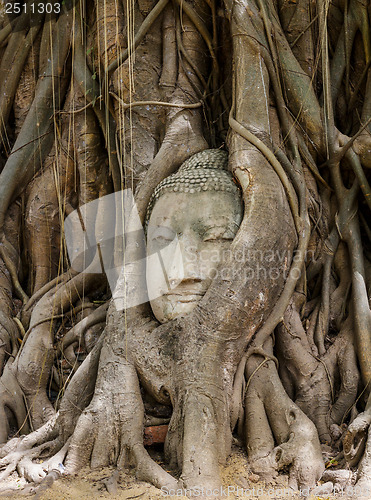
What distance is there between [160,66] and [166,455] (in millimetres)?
2547

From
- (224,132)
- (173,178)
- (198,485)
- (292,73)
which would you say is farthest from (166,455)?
(292,73)

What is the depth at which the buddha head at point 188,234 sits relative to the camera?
3168mm

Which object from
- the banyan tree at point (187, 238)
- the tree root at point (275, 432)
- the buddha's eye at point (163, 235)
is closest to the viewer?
the tree root at point (275, 432)

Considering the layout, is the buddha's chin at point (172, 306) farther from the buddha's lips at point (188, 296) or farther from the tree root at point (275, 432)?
the tree root at point (275, 432)

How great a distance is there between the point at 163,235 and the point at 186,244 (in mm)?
Answer: 162

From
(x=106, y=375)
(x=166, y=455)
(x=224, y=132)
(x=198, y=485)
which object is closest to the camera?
(x=198, y=485)

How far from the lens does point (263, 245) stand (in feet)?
10.0

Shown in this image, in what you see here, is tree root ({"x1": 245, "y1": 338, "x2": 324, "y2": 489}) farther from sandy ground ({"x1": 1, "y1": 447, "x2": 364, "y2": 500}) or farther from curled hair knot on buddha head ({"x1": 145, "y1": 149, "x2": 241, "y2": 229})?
curled hair knot on buddha head ({"x1": 145, "y1": 149, "x2": 241, "y2": 229})

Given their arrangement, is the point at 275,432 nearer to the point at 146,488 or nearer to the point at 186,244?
the point at 146,488

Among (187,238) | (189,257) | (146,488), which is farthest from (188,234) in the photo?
(146,488)

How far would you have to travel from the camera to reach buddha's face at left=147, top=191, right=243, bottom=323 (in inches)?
125

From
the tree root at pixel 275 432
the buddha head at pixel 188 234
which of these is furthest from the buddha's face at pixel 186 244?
the tree root at pixel 275 432

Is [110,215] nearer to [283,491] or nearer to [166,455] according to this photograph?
[166,455]

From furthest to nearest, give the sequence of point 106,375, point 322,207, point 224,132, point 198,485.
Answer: point 224,132
point 322,207
point 106,375
point 198,485
